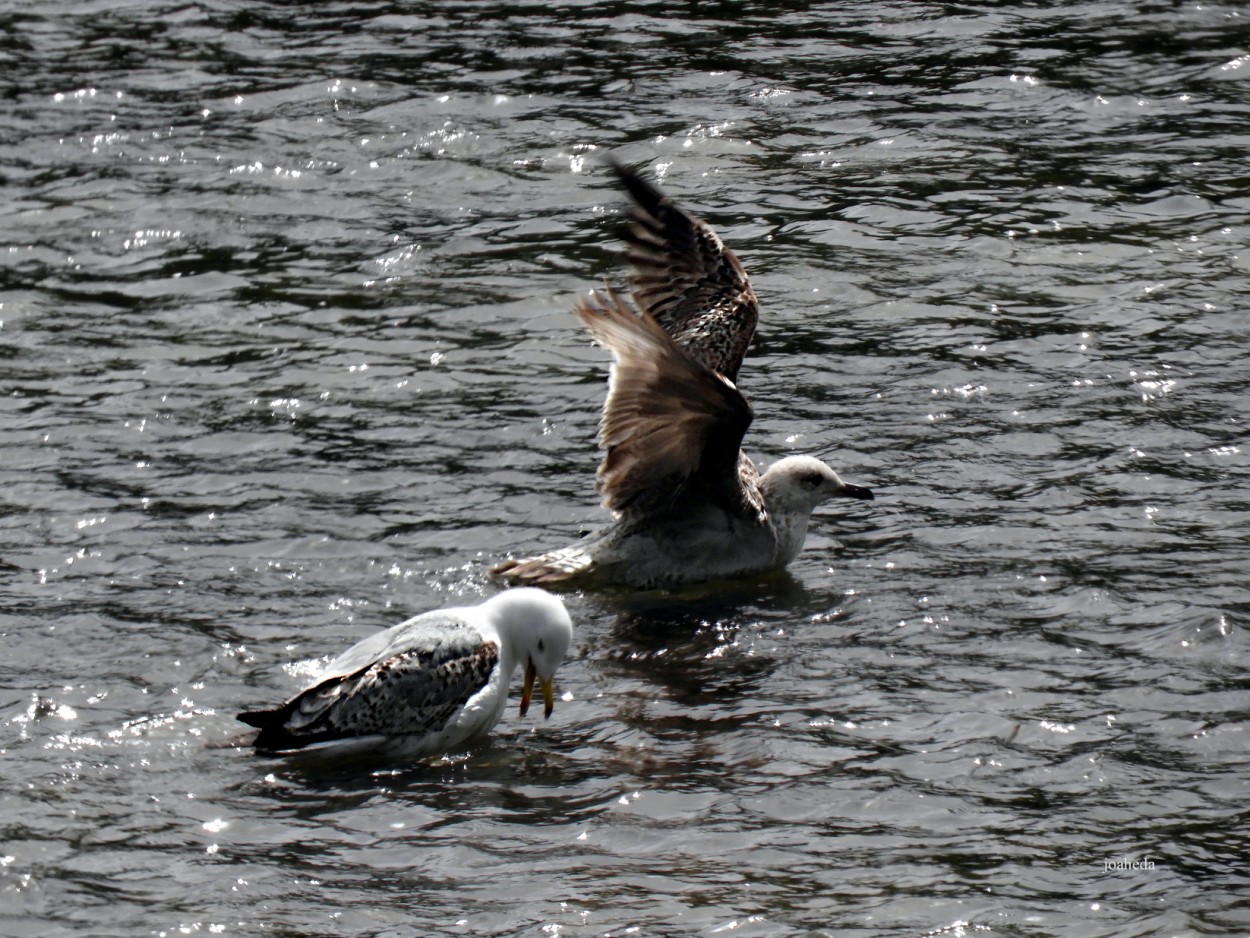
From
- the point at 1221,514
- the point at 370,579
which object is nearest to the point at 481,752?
the point at 370,579

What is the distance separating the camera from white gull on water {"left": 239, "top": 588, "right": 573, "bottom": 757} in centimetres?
741

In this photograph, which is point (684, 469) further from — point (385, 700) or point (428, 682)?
point (385, 700)

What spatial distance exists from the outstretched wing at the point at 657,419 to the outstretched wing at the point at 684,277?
1107 millimetres

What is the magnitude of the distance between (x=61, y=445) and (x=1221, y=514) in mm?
5887

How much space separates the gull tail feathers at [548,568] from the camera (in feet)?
30.4

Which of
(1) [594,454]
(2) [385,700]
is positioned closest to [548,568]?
(1) [594,454]

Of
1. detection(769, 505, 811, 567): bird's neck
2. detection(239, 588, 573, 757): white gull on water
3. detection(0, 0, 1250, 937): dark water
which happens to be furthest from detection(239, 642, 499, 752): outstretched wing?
detection(769, 505, 811, 567): bird's neck

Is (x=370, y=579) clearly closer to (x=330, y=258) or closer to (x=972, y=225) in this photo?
(x=330, y=258)

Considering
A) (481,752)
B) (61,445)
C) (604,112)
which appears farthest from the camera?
(604,112)

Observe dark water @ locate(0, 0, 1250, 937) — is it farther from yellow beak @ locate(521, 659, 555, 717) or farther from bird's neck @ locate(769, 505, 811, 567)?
bird's neck @ locate(769, 505, 811, 567)

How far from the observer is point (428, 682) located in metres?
7.62

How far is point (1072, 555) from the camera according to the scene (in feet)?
30.6

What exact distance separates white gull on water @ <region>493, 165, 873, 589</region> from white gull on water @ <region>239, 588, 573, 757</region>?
1.29m

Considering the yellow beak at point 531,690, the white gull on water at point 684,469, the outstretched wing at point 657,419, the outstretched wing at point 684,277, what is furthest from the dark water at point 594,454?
the outstretched wing at point 684,277
